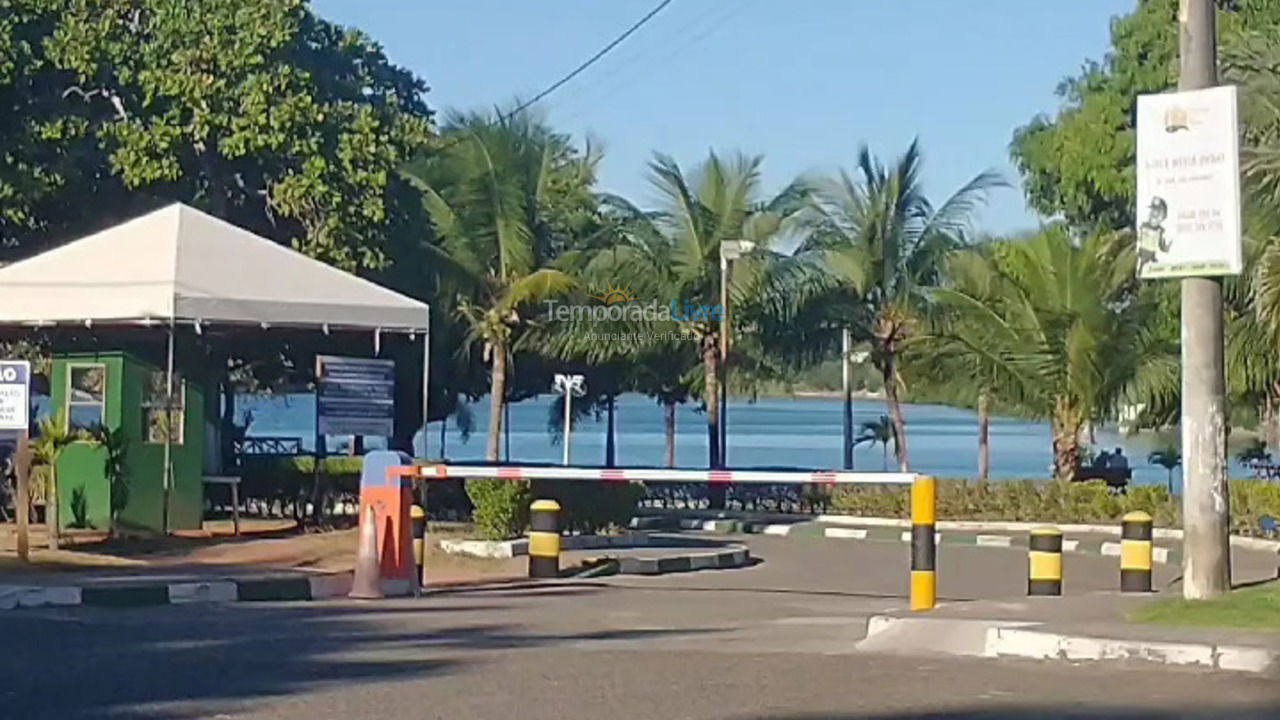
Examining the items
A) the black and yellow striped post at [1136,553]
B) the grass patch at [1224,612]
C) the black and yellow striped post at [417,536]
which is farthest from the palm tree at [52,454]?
the grass patch at [1224,612]

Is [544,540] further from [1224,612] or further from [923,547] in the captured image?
[1224,612]

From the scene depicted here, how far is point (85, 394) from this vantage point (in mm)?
23875

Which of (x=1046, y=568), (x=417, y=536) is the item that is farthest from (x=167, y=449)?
(x=1046, y=568)

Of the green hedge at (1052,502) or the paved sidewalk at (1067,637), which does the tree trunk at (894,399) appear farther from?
the paved sidewalk at (1067,637)

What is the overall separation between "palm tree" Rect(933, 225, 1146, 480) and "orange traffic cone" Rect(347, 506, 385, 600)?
1725cm

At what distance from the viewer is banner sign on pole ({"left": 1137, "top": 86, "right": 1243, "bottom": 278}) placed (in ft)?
47.2

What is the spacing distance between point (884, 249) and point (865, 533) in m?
7.57

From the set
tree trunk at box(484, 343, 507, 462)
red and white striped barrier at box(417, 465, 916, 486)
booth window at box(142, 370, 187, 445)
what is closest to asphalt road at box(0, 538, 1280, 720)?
red and white striped barrier at box(417, 465, 916, 486)

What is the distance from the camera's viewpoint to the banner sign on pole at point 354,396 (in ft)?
77.9

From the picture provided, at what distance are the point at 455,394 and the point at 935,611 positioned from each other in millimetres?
24321

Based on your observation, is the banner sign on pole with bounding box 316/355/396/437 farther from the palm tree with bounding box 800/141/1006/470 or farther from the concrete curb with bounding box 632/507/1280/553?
the palm tree with bounding box 800/141/1006/470

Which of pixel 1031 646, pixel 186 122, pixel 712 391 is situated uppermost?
pixel 186 122

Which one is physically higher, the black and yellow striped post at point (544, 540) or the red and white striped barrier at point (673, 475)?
the red and white striped barrier at point (673, 475)

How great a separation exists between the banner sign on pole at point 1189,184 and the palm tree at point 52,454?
12036 mm
